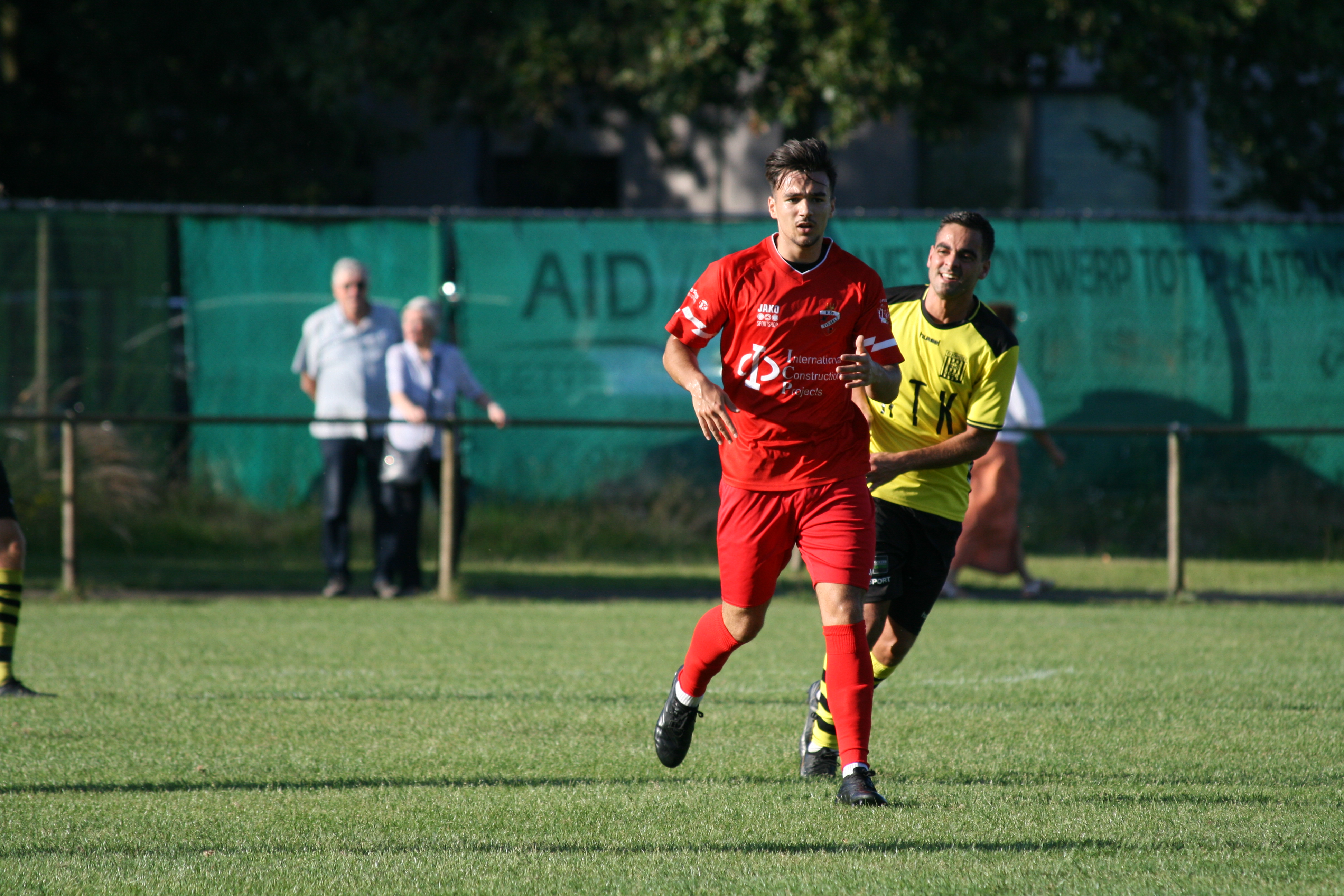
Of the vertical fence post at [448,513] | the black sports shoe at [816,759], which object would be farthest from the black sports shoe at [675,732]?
the vertical fence post at [448,513]

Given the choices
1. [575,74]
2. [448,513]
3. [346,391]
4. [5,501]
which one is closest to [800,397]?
[5,501]

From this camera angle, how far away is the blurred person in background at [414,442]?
36.3 ft

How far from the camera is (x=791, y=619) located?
33.4 ft

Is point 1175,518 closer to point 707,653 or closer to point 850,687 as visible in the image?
point 707,653

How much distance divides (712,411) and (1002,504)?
678 centimetres

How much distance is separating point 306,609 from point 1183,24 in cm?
966

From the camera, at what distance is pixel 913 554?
5.82 metres

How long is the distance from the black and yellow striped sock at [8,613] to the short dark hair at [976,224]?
174 inches

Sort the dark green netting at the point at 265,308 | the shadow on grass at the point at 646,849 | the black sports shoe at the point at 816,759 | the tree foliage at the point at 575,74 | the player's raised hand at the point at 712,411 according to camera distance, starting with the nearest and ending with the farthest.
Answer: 1. the shadow on grass at the point at 646,849
2. the player's raised hand at the point at 712,411
3. the black sports shoe at the point at 816,759
4. the dark green netting at the point at 265,308
5. the tree foliage at the point at 575,74

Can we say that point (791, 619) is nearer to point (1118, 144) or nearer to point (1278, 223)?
point (1278, 223)

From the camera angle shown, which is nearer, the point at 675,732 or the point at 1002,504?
the point at 675,732

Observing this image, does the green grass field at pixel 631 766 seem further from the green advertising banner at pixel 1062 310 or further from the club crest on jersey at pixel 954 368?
the green advertising banner at pixel 1062 310

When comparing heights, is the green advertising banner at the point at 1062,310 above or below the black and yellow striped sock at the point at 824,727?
above

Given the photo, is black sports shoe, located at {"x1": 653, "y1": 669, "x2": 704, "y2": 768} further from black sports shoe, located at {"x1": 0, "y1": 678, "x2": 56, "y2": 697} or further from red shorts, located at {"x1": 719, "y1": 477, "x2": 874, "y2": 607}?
black sports shoe, located at {"x1": 0, "y1": 678, "x2": 56, "y2": 697}
